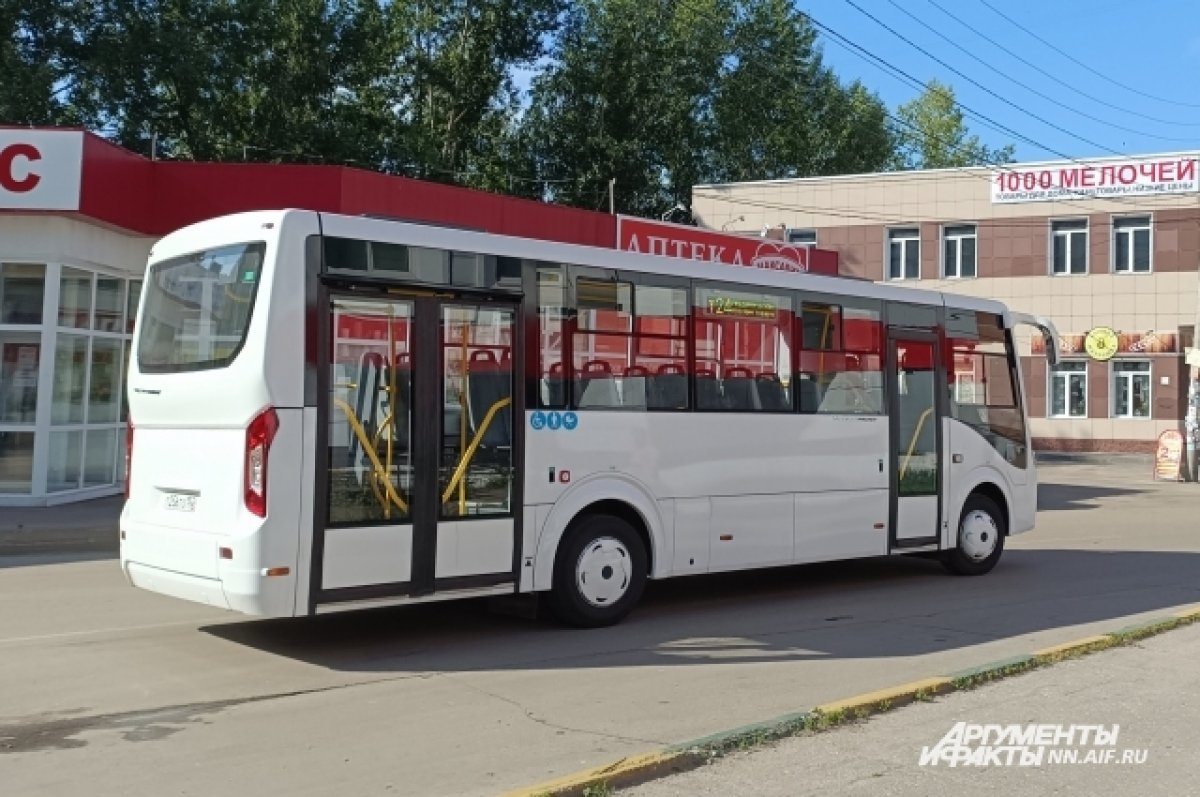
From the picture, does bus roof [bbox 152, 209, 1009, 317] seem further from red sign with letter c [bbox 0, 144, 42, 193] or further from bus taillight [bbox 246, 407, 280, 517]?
red sign with letter c [bbox 0, 144, 42, 193]

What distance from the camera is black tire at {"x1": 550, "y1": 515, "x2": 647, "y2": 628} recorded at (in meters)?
9.09

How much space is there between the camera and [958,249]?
43.5 m

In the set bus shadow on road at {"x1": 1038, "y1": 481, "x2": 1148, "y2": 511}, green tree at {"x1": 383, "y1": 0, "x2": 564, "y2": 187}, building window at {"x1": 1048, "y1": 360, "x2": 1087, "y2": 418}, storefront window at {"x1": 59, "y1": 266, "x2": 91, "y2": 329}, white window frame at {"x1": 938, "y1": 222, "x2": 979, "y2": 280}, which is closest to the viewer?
storefront window at {"x1": 59, "y1": 266, "x2": 91, "y2": 329}

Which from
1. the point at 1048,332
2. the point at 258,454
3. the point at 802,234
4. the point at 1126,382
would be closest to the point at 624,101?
the point at 802,234

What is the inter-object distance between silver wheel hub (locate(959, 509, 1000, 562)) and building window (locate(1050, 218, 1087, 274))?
104ft

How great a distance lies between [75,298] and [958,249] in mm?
33715

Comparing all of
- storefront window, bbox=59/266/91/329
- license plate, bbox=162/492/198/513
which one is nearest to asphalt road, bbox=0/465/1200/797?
license plate, bbox=162/492/198/513

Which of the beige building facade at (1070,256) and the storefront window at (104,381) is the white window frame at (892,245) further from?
the storefront window at (104,381)

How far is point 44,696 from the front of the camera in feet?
23.4

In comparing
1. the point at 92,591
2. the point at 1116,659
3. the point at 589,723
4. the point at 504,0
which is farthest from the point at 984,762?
the point at 504,0

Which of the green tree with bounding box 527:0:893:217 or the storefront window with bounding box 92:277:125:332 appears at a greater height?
the green tree with bounding box 527:0:893:217

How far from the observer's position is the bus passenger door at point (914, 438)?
38.7 ft

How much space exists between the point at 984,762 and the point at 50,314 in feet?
49.7

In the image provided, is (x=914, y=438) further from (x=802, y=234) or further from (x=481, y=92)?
(x=481, y=92)
